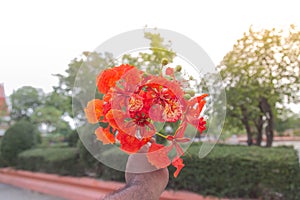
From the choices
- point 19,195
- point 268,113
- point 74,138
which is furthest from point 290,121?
point 19,195

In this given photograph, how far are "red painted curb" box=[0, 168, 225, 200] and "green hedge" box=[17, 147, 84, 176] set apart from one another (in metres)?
0.13

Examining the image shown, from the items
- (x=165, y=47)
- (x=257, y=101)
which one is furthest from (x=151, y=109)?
(x=257, y=101)

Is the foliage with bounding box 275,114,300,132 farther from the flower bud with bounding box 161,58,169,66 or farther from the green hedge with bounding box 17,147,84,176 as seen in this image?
the flower bud with bounding box 161,58,169,66

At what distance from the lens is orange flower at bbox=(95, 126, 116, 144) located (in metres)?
0.79

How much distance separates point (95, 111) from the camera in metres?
0.79

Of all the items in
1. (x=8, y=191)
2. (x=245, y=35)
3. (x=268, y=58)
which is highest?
(x=245, y=35)

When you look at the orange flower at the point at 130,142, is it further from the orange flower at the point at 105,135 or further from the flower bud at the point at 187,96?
the flower bud at the point at 187,96

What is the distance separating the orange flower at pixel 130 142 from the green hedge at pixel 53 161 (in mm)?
4544

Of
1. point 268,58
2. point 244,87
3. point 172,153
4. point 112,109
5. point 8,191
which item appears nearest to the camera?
point 112,109

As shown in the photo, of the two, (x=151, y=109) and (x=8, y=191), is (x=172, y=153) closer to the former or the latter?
(x=151, y=109)

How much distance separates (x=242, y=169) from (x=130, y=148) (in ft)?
9.42

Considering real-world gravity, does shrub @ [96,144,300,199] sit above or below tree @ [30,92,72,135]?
below

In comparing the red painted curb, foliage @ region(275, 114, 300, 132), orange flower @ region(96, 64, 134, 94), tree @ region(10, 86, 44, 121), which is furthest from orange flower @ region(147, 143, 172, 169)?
tree @ region(10, 86, 44, 121)

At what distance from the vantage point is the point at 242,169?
3277 mm
